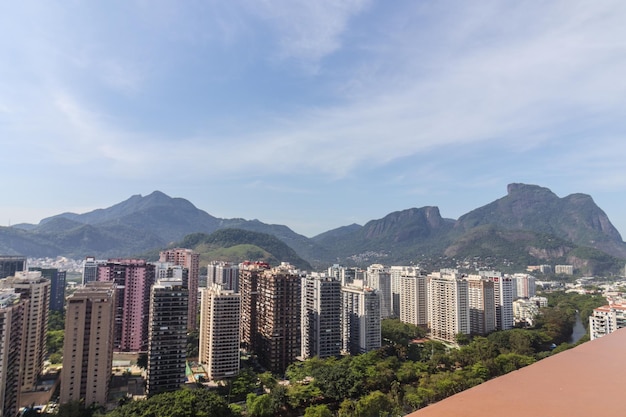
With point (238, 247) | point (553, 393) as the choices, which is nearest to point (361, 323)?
point (553, 393)

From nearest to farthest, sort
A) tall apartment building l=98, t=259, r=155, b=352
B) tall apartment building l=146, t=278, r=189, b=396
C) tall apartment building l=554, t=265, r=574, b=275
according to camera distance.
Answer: tall apartment building l=146, t=278, r=189, b=396
tall apartment building l=98, t=259, r=155, b=352
tall apartment building l=554, t=265, r=574, b=275

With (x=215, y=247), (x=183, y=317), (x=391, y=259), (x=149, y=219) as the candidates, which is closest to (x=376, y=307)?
(x=183, y=317)

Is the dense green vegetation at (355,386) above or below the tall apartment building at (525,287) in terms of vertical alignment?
→ below

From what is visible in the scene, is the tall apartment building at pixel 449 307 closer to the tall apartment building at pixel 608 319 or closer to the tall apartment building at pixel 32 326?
the tall apartment building at pixel 608 319

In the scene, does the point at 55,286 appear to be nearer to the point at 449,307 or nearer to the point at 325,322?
the point at 325,322

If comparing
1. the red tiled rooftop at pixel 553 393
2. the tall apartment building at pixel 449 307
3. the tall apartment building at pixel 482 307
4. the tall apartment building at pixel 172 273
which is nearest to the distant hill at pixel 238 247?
the tall apartment building at pixel 172 273

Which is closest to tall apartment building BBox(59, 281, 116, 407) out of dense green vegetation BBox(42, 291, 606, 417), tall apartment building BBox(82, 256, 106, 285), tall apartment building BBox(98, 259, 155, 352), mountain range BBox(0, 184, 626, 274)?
dense green vegetation BBox(42, 291, 606, 417)

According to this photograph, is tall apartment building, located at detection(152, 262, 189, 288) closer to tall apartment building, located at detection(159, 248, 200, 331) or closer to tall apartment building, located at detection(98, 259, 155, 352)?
tall apartment building, located at detection(159, 248, 200, 331)
